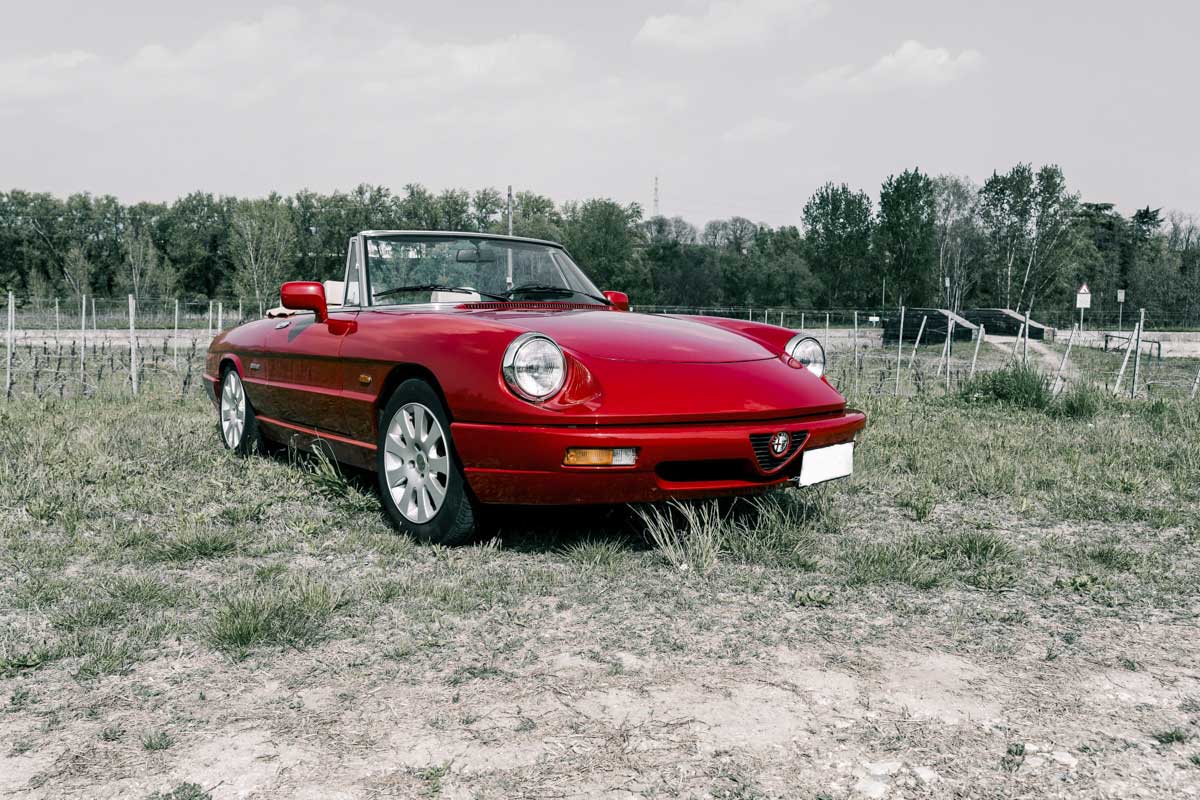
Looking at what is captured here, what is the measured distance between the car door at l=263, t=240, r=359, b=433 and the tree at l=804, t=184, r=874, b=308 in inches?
2785

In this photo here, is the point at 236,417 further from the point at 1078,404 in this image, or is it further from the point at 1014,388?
the point at 1014,388

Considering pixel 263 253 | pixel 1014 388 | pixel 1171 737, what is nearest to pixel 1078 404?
pixel 1014 388

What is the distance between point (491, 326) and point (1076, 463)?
407cm

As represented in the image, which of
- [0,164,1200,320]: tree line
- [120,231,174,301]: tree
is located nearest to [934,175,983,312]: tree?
[0,164,1200,320]: tree line

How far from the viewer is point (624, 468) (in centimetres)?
342

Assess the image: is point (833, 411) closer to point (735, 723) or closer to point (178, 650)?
point (735, 723)

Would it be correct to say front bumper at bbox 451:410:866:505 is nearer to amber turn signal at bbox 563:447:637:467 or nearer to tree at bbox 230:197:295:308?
amber turn signal at bbox 563:447:637:467

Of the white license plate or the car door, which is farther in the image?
the car door

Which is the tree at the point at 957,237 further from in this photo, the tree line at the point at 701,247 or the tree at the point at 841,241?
the tree at the point at 841,241

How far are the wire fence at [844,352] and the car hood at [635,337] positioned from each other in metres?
6.66

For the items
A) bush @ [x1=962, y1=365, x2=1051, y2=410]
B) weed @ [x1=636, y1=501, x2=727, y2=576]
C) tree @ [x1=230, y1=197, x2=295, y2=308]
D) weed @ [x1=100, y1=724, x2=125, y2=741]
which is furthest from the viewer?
tree @ [x1=230, y1=197, x2=295, y2=308]

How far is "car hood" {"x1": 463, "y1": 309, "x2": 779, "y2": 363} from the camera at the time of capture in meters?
3.68

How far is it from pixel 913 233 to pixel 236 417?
218 feet

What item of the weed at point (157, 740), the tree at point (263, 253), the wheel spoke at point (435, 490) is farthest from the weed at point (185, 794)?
the tree at point (263, 253)
